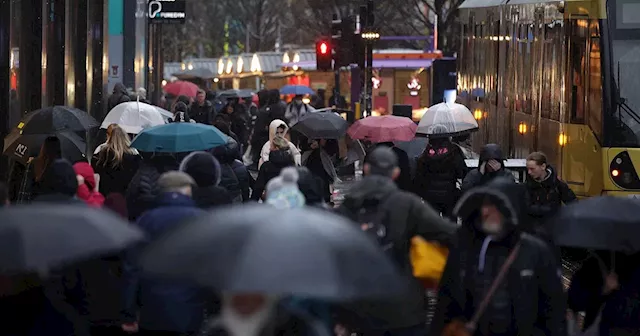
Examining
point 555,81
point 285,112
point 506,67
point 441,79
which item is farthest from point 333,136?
point 441,79

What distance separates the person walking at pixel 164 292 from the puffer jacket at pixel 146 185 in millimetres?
847

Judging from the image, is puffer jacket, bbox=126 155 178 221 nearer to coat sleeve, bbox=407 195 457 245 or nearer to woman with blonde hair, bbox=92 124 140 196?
woman with blonde hair, bbox=92 124 140 196

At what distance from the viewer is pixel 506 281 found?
27.4ft

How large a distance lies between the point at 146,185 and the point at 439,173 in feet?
16.1

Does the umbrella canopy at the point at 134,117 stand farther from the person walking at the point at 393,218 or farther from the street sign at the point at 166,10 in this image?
the street sign at the point at 166,10

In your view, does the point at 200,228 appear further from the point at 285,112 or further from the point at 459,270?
the point at 285,112

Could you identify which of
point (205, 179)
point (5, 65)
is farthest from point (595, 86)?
point (205, 179)

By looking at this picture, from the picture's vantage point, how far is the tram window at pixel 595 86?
1802cm

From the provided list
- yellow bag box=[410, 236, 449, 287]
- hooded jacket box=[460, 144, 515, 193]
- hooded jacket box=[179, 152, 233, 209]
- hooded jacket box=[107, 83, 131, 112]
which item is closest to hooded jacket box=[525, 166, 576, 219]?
hooded jacket box=[460, 144, 515, 193]

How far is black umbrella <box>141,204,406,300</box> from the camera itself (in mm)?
5883

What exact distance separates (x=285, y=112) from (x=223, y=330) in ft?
74.8

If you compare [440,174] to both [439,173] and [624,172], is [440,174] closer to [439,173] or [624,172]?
[439,173]

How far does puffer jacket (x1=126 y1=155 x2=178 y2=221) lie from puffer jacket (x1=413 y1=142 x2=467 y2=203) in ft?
9.87

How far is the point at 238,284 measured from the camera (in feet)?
19.1
